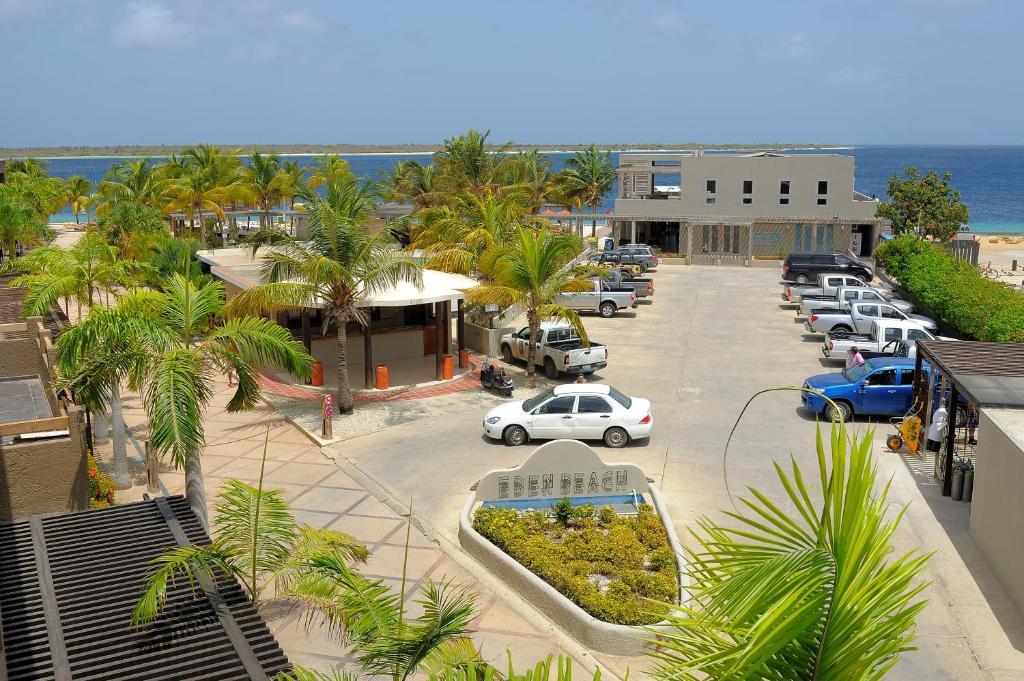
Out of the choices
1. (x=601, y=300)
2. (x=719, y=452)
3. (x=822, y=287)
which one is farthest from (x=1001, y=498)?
(x=822, y=287)

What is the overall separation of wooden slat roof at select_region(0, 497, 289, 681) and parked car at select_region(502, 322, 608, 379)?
16.0 meters

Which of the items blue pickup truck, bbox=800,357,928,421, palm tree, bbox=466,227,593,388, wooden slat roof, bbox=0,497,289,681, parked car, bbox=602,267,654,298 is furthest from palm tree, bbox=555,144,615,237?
wooden slat roof, bbox=0,497,289,681

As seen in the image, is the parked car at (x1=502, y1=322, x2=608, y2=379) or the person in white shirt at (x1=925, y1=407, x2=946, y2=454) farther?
the parked car at (x1=502, y1=322, x2=608, y2=379)

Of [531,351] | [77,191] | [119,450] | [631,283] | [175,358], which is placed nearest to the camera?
[175,358]

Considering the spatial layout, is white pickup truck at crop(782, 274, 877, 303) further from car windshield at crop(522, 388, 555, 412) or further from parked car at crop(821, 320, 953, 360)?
car windshield at crop(522, 388, 555, 412)

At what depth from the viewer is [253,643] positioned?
841 cm

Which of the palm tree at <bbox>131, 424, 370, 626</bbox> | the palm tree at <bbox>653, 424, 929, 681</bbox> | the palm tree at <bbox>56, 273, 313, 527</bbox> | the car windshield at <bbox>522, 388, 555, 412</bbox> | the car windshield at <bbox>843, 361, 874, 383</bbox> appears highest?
the palm tree at <bbox>653, 424, 929, 681</bbox>

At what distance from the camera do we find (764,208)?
180 feet

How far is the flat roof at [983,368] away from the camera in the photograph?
16.4m

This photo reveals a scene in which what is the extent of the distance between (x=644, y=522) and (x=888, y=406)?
32.2ft

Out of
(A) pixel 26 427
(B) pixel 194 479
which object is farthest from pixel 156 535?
(A) pixel 26 427

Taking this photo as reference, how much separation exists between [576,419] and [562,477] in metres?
3.99

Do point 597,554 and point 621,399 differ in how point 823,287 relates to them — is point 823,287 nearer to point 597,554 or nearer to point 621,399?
point 621,399

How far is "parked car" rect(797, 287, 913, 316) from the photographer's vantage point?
112ft
